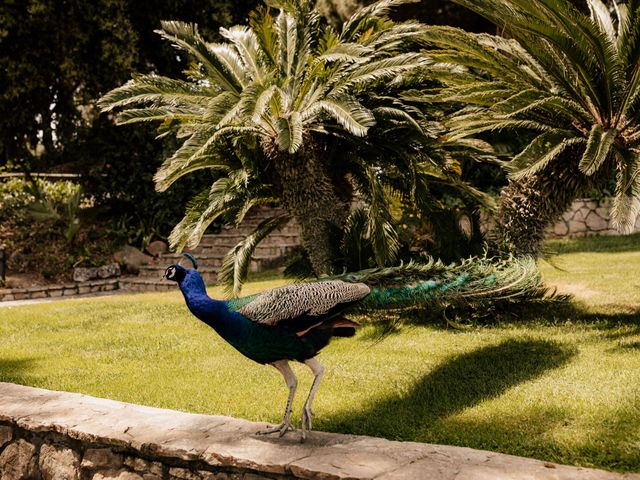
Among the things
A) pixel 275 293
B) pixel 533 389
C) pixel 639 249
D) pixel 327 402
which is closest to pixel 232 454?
pixel 275 293

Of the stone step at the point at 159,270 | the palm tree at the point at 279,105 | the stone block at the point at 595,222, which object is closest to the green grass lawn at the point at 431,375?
the palm tree at the point at 279,105

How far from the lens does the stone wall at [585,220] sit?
14742mm

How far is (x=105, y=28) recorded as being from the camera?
50.5 feet

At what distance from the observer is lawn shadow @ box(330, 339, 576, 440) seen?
4898 mm

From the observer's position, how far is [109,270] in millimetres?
15469

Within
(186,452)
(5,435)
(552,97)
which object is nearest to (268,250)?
(552,97)

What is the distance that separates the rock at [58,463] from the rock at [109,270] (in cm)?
1029

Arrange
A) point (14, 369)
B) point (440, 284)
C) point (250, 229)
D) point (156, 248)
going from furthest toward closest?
point (156, 248) → point (250, 229) → point (14, 369) → point (440, 284)

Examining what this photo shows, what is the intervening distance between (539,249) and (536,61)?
1.87 m

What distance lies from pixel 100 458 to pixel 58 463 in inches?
18.6

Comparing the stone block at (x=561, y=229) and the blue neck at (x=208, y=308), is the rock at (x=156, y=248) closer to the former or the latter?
the stone block at (x=561, y=229)

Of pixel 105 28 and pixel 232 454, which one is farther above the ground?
pixel 105 28

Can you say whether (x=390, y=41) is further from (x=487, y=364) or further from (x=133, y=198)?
(x=133, y=198)

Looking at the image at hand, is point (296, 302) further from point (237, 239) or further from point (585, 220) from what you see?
point (585, 220)
